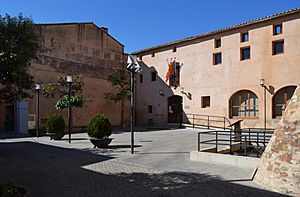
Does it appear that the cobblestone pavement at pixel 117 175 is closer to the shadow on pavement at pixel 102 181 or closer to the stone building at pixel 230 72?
the shadow on pavement at pixel 102 181

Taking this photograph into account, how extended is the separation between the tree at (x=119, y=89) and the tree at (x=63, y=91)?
3.51 metres

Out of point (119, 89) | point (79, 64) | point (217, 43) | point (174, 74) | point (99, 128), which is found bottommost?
Result: point (99, 128)

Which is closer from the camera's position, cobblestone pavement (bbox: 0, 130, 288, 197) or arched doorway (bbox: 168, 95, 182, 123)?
cobblestone pavement (bbox: 0, 130, 288, 197)

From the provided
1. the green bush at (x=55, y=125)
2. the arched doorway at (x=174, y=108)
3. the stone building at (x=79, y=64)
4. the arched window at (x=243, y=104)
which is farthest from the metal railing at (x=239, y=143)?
the stone building at (x=79, y=64)

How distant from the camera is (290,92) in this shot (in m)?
18.4

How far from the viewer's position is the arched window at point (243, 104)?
20.2 metres

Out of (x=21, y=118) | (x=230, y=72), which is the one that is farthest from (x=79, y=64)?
(x=230, y=72)

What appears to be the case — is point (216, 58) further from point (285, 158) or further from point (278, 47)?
point (285, 158)

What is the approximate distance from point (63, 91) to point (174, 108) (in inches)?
397

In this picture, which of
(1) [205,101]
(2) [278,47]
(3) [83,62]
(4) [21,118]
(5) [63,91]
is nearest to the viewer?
(2) [278,47]

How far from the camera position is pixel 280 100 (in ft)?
61.7

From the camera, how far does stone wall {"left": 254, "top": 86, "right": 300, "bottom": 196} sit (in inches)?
225

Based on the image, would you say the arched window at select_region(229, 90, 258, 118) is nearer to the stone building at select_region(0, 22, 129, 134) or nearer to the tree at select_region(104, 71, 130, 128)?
the tree at select_region(104, 71, 130, 128)

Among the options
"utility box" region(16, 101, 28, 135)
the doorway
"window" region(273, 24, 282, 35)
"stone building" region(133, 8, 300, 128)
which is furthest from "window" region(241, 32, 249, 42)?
the doorway
